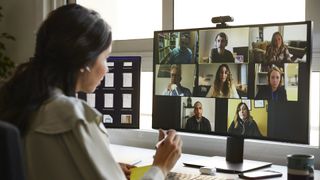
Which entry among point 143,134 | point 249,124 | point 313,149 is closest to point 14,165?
point 249,124

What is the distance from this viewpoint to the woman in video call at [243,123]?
65.2 inches

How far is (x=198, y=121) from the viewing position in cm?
179

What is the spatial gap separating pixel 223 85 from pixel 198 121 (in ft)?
0.61

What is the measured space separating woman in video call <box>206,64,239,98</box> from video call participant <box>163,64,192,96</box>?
122 millimetres

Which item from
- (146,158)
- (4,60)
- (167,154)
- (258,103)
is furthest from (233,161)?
(4,60)

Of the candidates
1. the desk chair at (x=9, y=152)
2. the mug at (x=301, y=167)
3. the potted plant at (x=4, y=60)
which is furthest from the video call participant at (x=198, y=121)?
the potted plant at (x=4, y=60)

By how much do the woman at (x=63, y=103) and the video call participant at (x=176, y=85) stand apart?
2.03 ft

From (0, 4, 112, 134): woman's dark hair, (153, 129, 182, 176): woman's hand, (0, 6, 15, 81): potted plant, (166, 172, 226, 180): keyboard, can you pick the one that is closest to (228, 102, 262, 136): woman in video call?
(166, 172, 226, 180): keyboard

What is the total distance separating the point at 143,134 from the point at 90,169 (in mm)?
1397

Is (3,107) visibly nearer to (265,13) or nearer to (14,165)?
(14,165)

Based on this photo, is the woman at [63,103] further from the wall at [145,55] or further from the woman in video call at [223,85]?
the wall at [145,55]

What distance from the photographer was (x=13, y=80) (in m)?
1.14

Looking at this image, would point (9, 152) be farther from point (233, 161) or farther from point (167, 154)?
point (233, 161)

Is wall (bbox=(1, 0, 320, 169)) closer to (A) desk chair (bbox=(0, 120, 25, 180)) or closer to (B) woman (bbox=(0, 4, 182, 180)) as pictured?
(B) woman (bbox=(0, 4, 182, 180))
